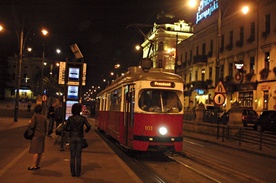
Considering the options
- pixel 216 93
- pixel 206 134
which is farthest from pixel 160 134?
pixel 206 134

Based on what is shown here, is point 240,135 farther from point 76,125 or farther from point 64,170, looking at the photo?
point 76,125

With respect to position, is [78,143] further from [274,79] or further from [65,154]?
[274,79]

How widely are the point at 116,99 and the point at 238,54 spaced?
93.2 ft

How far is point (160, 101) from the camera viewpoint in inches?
513

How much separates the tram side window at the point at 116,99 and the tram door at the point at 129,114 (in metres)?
1.44

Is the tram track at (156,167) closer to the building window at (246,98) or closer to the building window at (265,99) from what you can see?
the building window at (265,99)

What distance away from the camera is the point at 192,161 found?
13.6 metres

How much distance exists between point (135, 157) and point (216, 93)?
8.15 metres

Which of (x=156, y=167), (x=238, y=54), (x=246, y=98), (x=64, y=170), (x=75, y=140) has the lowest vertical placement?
(x=156, y=167)

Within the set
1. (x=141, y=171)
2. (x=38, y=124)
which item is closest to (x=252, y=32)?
(x=141, y=171)

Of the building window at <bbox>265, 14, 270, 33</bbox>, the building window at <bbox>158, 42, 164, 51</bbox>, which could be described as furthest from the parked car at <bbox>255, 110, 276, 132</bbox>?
the building window at <bbox>158, 42, 164, 51</bbox>

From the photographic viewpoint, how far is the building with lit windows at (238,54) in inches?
1379

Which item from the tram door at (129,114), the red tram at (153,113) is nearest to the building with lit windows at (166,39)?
the tram door at (129,114)

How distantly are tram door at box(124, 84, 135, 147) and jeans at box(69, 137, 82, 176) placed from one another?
441 centimetres
